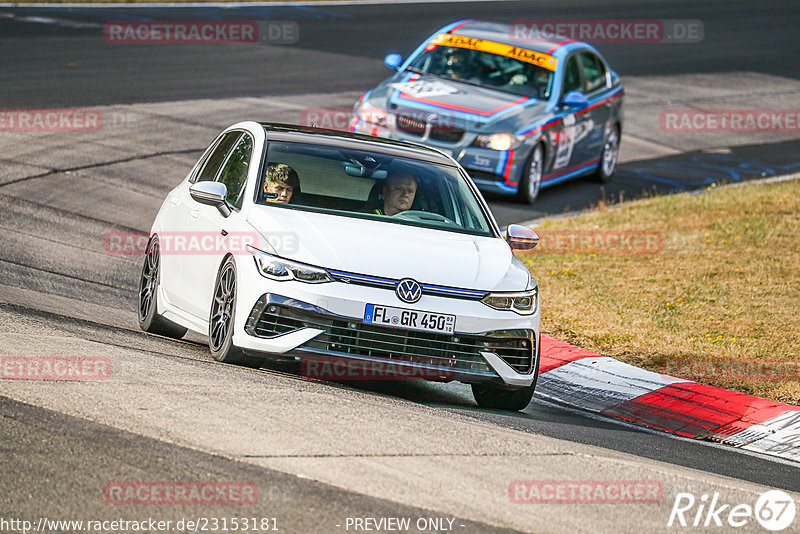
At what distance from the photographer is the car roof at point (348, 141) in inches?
370

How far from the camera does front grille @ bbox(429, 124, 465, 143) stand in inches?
634

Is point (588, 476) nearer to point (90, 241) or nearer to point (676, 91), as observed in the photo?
point (90, 241)

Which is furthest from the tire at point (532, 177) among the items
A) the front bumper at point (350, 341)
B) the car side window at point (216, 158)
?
the front bumper at point (350, 341)

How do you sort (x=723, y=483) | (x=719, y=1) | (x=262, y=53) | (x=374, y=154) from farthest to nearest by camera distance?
(x=719, y=1), (x=262, y=53), (x=374, y=154), (x=723, y=483)

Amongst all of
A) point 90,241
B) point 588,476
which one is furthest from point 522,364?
point 90,241

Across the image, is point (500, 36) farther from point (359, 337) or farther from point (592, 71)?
point (359, 337)

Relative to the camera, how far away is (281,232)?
8172 millimetres

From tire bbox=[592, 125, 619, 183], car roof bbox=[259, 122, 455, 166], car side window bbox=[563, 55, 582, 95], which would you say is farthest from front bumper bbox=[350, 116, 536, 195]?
car roof bbox=[259, 122, 455, 166]

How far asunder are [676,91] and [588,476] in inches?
875

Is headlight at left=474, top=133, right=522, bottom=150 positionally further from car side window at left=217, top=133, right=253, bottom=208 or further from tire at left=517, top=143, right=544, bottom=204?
car side window at left=217, top=133, right=253, bottom=208

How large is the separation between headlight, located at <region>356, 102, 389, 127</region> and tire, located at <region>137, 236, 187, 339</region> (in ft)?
21.8

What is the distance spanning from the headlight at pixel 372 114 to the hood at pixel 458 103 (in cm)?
8

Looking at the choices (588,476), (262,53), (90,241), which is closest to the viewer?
(588,476)

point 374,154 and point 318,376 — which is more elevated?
point 374,154
